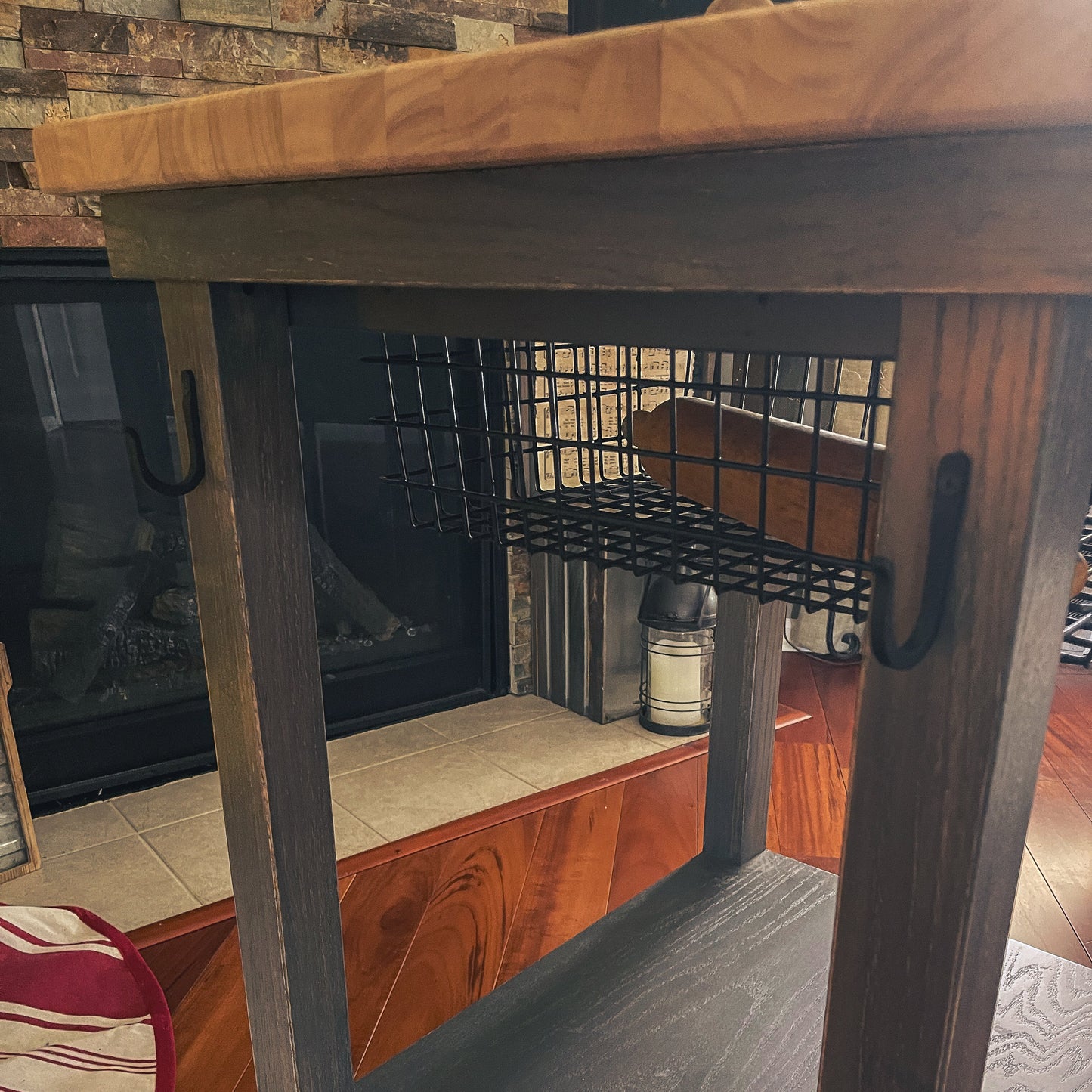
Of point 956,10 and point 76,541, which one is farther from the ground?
point 956,10

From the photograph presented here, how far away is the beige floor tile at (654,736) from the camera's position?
187cm

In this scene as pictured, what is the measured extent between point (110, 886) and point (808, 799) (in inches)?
42.7

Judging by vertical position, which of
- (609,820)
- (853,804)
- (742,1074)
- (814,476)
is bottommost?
(609,820)

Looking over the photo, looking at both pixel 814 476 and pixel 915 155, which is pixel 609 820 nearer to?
pixel 814 476

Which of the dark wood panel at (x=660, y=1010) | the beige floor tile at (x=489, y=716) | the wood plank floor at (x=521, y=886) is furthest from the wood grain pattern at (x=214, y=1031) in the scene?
the beige floor tile at (x=489, y=716)

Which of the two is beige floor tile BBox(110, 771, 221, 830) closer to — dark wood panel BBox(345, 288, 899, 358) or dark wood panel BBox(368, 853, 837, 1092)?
dark wood panel BBox(368, 853, 837, 1092)

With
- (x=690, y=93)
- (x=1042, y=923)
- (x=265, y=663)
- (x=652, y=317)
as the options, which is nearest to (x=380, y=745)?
(x=1042, y=923)

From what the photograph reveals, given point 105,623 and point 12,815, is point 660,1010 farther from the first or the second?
point 105,623

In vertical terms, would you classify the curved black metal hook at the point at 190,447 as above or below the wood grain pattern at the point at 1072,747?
above

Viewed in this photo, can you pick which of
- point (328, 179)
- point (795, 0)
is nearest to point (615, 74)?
point (795, 0)

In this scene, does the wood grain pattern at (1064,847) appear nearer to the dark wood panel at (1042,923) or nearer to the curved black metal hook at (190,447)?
the dark wood panel at (1042,923)

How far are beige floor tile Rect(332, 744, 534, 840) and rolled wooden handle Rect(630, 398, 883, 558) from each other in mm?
976

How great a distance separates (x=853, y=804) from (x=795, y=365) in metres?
0.85

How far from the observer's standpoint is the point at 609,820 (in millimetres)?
1574
